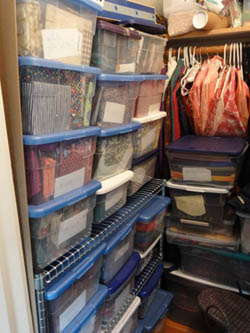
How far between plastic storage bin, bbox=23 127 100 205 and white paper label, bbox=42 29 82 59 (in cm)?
20

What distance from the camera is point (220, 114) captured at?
1547 millimetres

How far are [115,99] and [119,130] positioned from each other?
11 cm

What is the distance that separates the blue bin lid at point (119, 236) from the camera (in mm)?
1011

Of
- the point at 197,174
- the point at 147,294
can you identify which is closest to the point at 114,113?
the point at 197,174

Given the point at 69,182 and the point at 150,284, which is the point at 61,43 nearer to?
the point at 69,182

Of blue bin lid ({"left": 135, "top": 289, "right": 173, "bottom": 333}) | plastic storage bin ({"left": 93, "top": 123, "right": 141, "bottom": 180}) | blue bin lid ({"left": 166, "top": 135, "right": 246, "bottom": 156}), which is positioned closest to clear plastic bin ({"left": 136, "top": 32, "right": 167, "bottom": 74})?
plastic storage bin ({"left": 93, "top": 123, "right": 141, "bottom": 180})

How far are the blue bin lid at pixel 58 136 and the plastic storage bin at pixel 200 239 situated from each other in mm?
934

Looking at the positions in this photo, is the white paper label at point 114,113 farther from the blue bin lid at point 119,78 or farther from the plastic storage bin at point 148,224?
the plastic storage bin at point 148,224

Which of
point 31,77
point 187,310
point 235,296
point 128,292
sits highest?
point 31,77

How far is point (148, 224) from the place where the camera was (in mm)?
1326

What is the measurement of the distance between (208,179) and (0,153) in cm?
109

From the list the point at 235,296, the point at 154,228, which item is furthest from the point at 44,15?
the point at 235,296

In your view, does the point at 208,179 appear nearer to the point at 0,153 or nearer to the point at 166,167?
the point at 166,167

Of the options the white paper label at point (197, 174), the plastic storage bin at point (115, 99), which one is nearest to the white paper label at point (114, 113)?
the plastic storage bin at point (115, 99)
